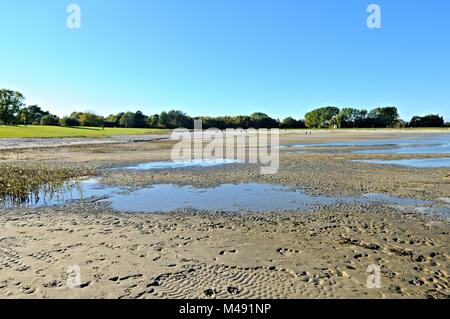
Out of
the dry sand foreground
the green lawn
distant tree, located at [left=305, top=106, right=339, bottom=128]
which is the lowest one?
the dry sand foreground

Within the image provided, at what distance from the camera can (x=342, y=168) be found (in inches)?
803

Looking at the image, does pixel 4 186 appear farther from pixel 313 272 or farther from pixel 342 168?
pixel 342 168

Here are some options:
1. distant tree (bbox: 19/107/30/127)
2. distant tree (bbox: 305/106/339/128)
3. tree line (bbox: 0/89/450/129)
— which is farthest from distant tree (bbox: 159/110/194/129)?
distant tree (bbox: 305/106/339/128)

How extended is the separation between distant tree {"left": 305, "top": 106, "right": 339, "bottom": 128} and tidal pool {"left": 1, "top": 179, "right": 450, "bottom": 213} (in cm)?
16949

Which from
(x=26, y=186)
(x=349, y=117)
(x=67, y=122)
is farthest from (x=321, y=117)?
(x=26, y=186)

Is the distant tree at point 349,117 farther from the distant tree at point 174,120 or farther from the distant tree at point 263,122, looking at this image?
the distant tree at point 174,120

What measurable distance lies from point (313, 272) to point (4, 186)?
1266cm

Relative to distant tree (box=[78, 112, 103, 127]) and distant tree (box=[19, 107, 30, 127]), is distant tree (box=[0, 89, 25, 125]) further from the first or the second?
distant tree (box=[78, 112, 103, 127])

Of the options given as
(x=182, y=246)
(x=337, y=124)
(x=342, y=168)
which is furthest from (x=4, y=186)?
(x=337, y=124)

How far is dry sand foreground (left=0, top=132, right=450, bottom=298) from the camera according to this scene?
5172 millimetres

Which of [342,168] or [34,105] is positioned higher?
[34,105]

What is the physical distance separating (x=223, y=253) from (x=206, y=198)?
18.4 feet

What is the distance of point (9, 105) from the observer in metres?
109

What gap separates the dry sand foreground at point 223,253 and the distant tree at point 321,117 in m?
172
